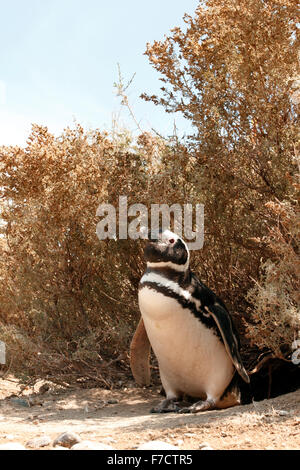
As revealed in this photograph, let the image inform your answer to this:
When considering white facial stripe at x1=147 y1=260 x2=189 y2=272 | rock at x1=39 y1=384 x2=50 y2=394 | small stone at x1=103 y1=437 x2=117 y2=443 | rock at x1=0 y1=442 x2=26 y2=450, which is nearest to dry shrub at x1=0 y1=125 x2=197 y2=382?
rock at x1=39 y1=384 x2=50 y2=394

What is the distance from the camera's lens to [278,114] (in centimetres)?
542

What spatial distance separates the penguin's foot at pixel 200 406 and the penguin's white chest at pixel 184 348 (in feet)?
0.26

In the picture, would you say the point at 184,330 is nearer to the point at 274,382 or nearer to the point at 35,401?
the point at 274,382

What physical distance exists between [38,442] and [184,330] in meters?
1.53

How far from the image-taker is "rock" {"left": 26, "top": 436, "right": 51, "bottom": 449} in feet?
11.3

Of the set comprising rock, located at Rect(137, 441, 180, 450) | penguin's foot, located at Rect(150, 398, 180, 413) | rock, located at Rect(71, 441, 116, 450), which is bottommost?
penguin's foot, located at Rect(150, 398, 180, 413)

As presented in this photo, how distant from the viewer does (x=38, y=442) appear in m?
3.48

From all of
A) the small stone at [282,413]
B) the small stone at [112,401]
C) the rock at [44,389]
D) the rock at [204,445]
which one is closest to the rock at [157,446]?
the rock at [204,445]

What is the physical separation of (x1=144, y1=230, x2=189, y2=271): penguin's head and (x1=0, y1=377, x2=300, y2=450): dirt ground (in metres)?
1.18

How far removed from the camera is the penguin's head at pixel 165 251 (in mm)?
4516

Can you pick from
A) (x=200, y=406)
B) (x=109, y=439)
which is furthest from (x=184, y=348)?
(x=109, y=439)

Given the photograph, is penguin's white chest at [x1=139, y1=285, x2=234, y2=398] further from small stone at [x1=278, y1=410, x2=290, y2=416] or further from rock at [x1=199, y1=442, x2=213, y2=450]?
rock at [x1=199, y1=442, x2=213, y2=450]

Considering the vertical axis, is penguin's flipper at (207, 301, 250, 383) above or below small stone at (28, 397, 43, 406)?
above

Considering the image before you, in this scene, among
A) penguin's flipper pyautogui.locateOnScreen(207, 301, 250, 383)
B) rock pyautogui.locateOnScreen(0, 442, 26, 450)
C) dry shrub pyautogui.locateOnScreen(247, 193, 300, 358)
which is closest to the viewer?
rock pyautogui.locateOnScreen(0, 442, 26, 450)
